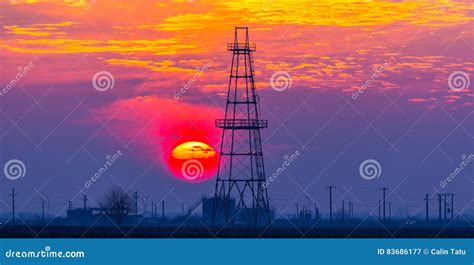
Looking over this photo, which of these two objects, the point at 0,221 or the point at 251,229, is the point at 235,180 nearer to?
the point at 251,229

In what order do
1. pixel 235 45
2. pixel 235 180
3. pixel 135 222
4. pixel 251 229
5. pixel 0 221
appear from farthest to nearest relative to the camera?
pixel 135 222 → pixel 0 221 → pixel 251 229 → pixel 235 180 → pixel 235 45

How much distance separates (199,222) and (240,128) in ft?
182

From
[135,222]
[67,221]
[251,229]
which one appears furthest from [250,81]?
[67,221]

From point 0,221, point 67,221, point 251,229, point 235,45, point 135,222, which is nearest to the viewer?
point 235,45

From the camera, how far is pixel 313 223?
163625 mm

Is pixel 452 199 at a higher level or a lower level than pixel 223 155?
higher

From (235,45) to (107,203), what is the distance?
78.0 m

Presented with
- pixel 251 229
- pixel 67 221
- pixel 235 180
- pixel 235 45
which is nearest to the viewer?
pixel 235 45

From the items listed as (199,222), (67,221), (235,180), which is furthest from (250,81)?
(67,221)

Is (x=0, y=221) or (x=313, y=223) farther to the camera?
(x=313, y=223)

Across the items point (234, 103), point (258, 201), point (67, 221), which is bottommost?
point (258, 201)

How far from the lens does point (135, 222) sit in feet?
466

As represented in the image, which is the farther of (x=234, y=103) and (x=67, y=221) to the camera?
(x=67, y=221)

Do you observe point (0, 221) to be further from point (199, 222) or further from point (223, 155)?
point (223, 155)
